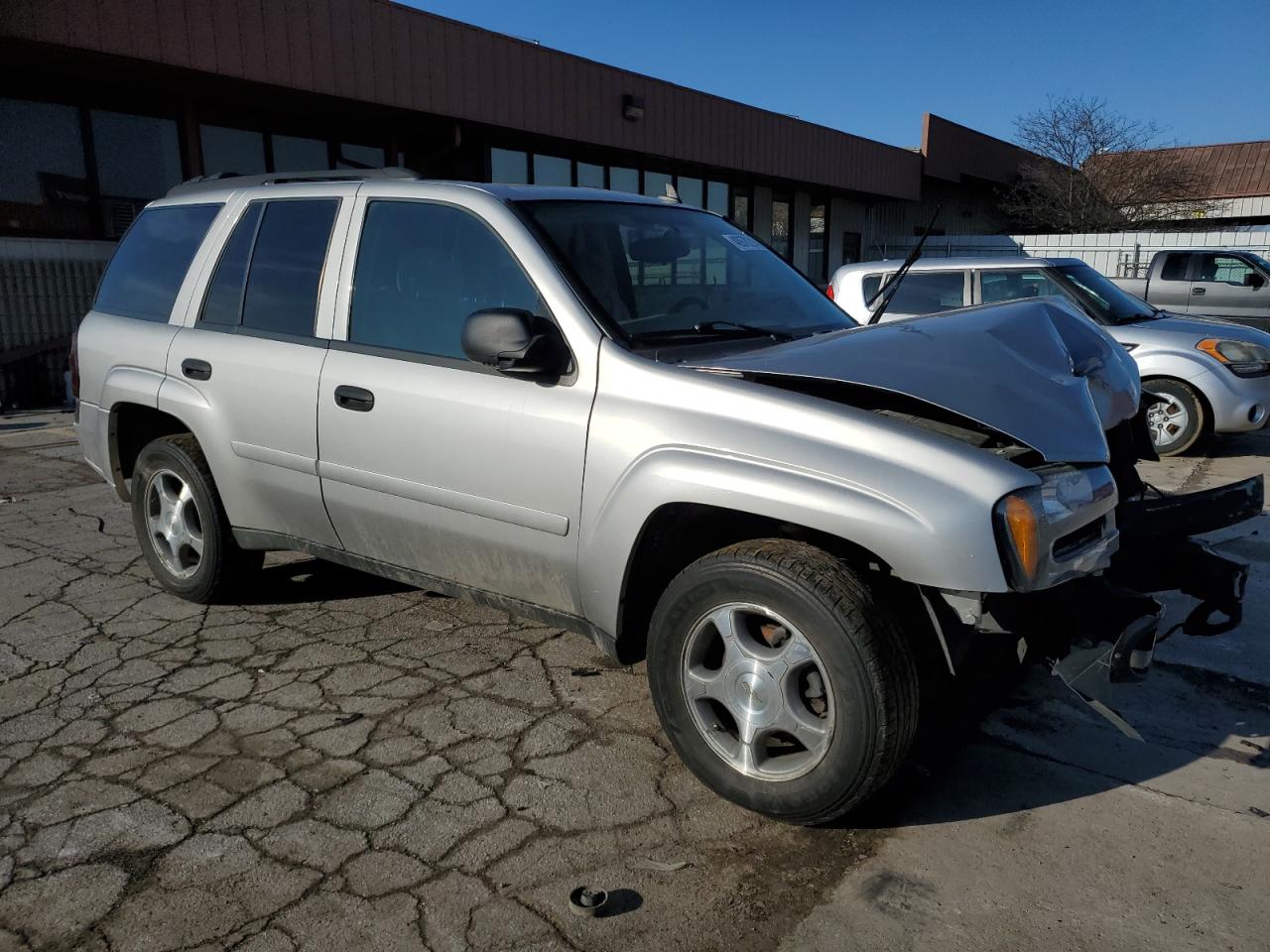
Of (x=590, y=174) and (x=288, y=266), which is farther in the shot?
(x=590, y=174)

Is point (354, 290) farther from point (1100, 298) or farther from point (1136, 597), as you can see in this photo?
point (1100, 298)

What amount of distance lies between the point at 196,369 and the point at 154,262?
2.81ft

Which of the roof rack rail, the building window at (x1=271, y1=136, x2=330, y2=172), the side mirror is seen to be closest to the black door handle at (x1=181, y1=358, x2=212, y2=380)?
the roof rack rail

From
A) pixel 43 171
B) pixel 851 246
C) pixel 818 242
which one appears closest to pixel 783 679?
pixel 43 171

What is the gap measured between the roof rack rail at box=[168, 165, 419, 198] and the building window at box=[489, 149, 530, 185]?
1139 centimetres

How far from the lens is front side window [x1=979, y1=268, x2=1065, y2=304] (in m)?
8.06

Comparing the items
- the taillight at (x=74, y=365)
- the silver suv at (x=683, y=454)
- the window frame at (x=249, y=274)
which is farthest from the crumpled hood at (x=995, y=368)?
the taillight at (x=74, y=365)

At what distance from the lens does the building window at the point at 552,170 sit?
668 inches

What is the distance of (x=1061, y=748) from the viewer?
3.14 metres

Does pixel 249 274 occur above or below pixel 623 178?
below

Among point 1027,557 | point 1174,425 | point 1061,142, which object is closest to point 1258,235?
point 1174,425

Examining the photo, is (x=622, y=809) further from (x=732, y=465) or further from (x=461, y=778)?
(x=732, y=465)

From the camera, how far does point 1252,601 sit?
4.45m

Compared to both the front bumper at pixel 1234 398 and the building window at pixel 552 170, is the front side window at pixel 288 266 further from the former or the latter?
the building window at pixel 552 170
